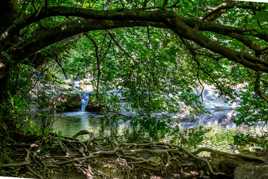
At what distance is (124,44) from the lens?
2.81 metres

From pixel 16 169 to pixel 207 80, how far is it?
93 centimetres

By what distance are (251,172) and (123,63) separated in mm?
775

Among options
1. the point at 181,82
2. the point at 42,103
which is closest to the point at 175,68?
the point at 181,82

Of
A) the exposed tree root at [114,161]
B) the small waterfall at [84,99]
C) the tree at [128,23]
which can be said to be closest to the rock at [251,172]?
the exposed tree root at [114,161]

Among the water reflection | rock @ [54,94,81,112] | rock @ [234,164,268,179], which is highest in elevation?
rock @ [54,94,81,112]

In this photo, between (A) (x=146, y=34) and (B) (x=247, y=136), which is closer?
(B) (x=247, y=136)

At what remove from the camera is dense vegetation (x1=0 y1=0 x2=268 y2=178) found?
7.85ft

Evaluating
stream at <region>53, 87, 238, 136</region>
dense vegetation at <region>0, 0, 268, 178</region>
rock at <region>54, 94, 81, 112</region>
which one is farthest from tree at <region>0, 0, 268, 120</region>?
rock at <region>54, 94, 81, 112</region>

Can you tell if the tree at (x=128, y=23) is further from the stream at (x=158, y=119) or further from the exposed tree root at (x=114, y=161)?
the exposed tree root at (x=114, y=161)

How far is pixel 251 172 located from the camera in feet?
7.73

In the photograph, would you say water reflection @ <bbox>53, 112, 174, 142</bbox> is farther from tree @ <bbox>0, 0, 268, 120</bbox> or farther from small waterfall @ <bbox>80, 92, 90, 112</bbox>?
tree @ <bbox>0, 0, 268, 120</bbox>

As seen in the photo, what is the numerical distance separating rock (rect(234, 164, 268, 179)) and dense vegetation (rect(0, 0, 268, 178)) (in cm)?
11

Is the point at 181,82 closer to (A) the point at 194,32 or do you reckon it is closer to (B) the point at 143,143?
(B) the point at 143,143

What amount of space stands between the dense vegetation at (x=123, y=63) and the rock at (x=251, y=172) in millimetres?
113
